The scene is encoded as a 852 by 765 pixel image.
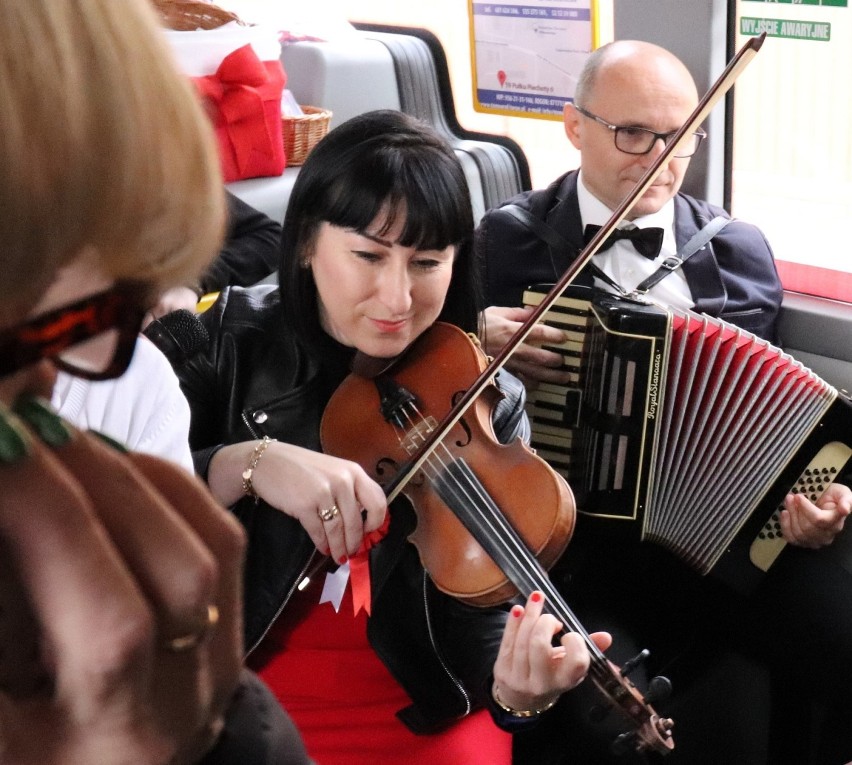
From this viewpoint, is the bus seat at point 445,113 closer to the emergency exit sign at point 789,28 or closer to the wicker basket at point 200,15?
the wicker basket at point 200,15

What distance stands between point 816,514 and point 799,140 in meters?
0.98

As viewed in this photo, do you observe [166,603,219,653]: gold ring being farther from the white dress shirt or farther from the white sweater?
the white dress shirt

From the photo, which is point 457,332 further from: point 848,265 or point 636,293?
point 848,265

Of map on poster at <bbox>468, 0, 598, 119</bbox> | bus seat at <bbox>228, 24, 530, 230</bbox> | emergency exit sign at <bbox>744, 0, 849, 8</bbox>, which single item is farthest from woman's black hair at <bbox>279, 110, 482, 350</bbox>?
bus seat at <bbox>228, 24, 530, 230</bbox>

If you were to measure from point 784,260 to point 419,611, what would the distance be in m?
1.40

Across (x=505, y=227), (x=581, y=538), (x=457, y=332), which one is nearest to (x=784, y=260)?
(x=505, y=227)

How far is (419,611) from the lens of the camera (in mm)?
1261

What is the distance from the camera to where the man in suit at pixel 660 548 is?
1641 millimetres

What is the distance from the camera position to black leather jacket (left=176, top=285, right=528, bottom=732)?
4.01 feet

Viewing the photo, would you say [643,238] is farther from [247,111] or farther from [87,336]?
[87,336]

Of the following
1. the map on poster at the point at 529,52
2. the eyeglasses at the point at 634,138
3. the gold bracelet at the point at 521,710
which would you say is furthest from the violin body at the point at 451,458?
the map on poster at the point at 529,52

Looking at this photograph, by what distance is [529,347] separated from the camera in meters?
1.65

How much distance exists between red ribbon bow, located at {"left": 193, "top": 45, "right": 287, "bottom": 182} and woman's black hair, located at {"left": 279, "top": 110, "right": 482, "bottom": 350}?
3.24ft

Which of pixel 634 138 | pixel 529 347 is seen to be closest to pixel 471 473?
pixel 529 347
